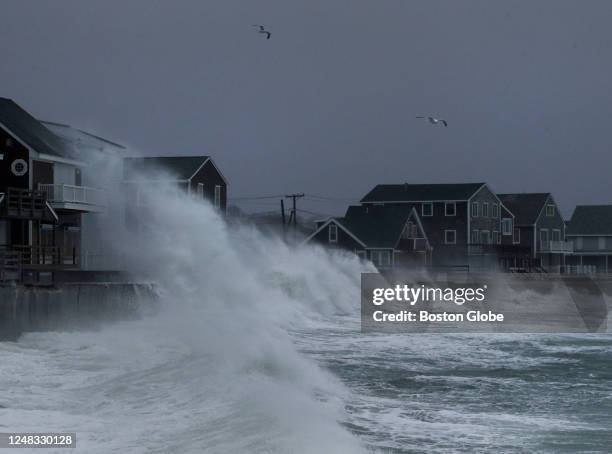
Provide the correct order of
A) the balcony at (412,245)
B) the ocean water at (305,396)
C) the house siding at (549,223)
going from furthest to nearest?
the house siding at (549,223), the balcony at (412,245), the ocean water at (305,396)

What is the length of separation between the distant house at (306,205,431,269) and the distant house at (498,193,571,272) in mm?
15109

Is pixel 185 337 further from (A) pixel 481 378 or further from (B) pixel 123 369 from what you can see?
(A) pixel 481 378

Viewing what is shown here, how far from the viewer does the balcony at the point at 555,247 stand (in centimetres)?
8662

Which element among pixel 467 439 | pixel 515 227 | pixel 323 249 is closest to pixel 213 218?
pixel 323 249

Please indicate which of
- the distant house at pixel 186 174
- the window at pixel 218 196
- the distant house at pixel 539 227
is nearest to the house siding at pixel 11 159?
the distant house at pixel 186 174

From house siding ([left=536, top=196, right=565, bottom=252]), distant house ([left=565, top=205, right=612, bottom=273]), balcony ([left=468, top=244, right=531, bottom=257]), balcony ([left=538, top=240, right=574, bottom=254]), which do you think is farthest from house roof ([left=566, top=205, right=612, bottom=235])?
balcony ([left=468, top=244, right=531, bottom=257])

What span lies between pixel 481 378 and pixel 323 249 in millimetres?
45126

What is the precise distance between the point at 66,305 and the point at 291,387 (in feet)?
43.9

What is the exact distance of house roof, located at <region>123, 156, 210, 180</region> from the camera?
182 feet

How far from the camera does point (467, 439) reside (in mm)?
14633

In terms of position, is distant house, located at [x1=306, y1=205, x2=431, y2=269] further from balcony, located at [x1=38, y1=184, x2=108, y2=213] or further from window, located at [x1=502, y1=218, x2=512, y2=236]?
balcony, located at [x1=38, y1=184, x2=108, y2=213]

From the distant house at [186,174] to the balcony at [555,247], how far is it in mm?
36753

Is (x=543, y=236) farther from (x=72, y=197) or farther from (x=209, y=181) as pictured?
(x=72, y=197)

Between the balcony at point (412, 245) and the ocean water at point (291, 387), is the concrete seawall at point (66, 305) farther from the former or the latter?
the balcony at point (412, 245)
